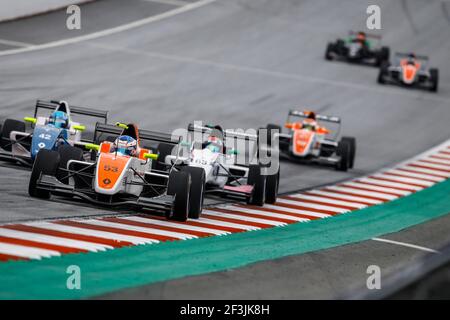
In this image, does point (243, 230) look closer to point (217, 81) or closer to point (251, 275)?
point (251, 275)

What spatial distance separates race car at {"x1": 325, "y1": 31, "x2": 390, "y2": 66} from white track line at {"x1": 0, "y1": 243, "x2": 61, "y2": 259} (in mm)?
29006

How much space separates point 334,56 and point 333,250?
2738 centimetres

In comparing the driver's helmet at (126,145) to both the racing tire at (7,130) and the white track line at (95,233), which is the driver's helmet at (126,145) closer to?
the white track line at (95,233)

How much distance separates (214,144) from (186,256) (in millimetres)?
5787

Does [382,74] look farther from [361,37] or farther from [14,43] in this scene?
[14,43]

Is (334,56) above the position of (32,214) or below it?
above

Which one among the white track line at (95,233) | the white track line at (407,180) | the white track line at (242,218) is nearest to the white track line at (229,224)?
the white track line at (242,218)

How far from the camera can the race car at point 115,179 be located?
1534 centimetres

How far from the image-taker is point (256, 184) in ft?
60.2

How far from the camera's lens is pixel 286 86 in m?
35.2

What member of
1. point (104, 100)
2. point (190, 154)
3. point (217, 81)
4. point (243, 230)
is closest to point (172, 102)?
point (104, 100)

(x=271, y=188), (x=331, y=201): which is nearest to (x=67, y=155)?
(x=271, y=188)

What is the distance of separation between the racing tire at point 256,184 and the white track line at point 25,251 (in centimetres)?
653

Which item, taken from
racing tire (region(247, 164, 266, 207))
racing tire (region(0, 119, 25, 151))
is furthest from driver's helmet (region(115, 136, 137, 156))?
racing tire (region(0, 119, 25, 151))
